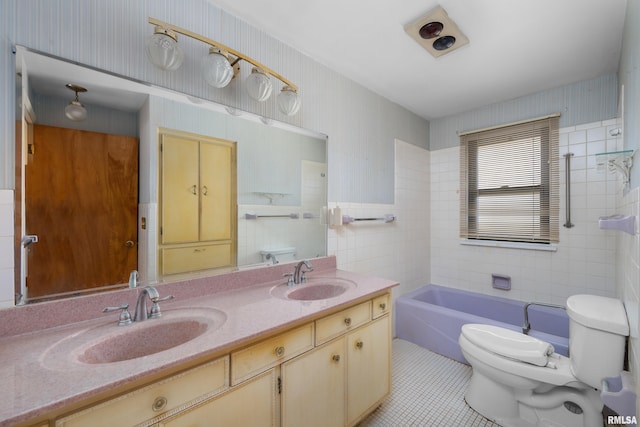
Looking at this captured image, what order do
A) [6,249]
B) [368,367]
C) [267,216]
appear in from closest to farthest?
[6,249]
[368,367]
[267,216]

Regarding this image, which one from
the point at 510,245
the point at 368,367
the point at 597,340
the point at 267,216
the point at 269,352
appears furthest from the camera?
the point at 510,245

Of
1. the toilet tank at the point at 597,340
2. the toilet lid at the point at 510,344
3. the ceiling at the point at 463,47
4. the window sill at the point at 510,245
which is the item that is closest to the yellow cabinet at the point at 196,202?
the ceiling at the point at 463,47

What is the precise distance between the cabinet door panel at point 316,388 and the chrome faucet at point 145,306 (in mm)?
581

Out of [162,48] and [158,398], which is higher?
[162,48]

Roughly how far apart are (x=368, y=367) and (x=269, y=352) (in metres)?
0.76

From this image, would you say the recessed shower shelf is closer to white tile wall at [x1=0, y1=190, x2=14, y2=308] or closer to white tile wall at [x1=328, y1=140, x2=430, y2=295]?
white tile wall at [x1=328, y1=140, x2=430, y2=295]

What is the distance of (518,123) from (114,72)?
3126 mm

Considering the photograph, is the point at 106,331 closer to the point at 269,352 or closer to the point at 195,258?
the point at 195,258

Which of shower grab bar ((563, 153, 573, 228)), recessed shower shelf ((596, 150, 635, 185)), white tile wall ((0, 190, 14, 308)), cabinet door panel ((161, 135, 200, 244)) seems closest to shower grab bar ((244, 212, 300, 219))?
cabinet door panel ((161, 135, 200, 244))

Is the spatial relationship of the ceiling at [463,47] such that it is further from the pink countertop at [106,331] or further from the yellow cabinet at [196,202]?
the pink countertop at [106,331]

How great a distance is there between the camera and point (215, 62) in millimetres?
1278

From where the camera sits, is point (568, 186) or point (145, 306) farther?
point (568, 186)

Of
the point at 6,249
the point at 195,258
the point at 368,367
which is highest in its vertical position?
the point at 6,249

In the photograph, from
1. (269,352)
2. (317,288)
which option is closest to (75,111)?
(269,352)
